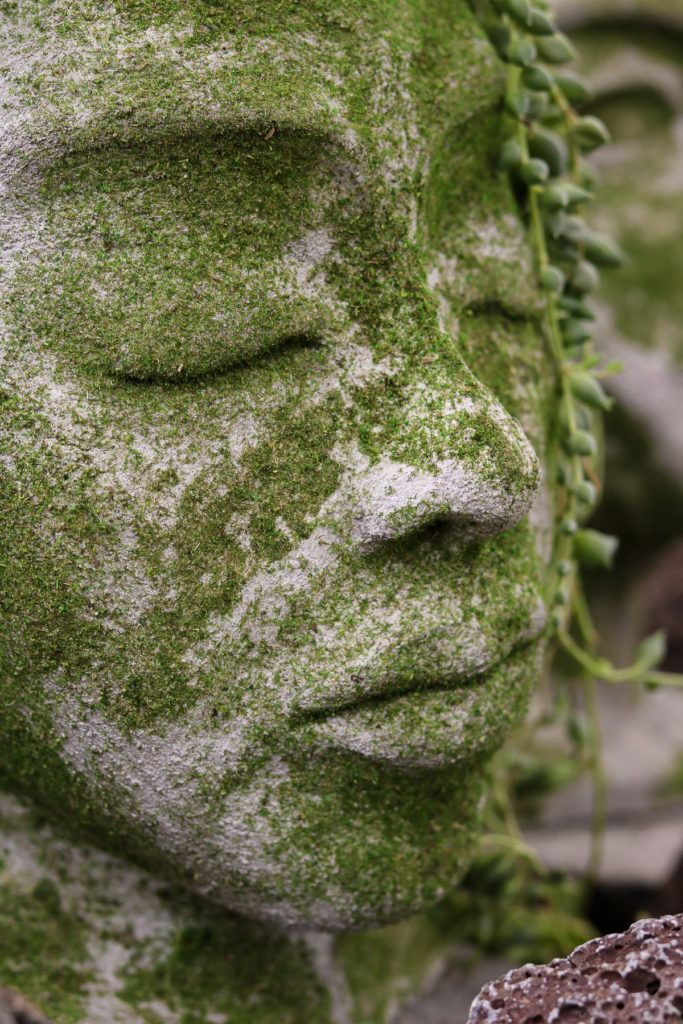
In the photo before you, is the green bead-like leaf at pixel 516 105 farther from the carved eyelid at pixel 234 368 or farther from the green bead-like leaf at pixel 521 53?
the carved eyelid at pixel 234 368

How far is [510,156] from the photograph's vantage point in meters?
1.05

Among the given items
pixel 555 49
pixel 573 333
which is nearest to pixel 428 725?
pixel 573 333

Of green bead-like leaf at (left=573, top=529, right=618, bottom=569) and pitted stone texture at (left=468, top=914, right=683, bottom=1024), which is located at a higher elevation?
pitted stone texture at (left=468, top=914, right=683, bottom=1024)

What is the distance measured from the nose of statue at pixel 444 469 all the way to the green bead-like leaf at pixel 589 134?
424 millimetres

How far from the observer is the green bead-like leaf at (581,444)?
1.10 meters

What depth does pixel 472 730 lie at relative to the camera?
0.97 m

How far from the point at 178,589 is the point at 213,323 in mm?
218

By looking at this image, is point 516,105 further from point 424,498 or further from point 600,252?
point 424,498

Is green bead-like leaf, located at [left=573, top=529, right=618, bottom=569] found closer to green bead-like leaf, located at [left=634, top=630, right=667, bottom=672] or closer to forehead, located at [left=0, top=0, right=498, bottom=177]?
green bead-like leaf, located at [left=634, top=630, right=667, bottom=672]

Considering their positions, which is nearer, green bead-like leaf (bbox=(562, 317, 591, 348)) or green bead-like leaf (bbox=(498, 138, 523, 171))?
green bead-like leaf (bbox=(498, 138, 523, 171))

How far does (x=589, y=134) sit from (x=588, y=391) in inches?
11.5

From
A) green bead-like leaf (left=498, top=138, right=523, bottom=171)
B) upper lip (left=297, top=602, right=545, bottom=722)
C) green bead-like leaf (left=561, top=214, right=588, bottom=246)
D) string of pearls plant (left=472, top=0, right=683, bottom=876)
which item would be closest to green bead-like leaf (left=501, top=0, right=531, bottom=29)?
string of pearls plant (left=472, top=0, right=683, bottom=876)

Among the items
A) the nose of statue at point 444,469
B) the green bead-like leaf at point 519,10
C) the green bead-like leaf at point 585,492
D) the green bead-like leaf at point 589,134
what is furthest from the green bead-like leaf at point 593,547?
the green bead-like leaf at point 519,10

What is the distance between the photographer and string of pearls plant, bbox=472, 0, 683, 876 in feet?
3.47
